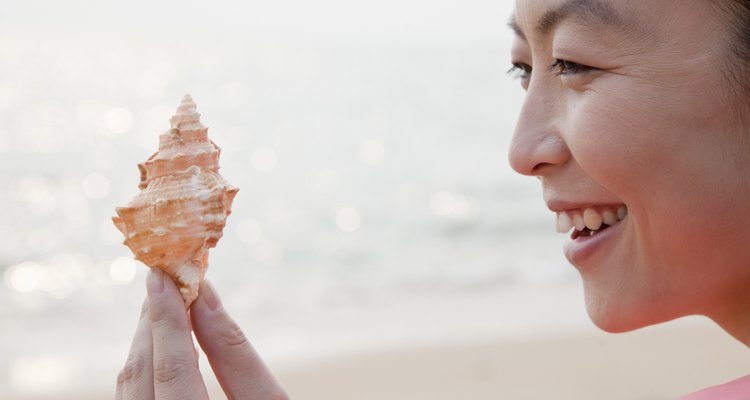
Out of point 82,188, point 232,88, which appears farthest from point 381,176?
point 232,88

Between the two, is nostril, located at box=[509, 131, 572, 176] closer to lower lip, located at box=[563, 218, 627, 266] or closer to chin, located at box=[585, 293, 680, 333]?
lower lip, located at box=[563, 218, 627, 266]

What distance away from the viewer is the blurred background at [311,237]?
24.5ft

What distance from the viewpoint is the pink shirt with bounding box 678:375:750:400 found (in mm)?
1779

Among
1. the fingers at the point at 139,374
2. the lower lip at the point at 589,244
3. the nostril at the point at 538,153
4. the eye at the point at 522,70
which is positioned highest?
the eye at the point at 522,70

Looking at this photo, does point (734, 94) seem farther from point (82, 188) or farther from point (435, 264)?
point (82, 188)

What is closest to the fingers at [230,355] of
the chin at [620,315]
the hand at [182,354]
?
the hand at [182,354]

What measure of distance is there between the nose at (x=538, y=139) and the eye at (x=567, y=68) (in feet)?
0.19

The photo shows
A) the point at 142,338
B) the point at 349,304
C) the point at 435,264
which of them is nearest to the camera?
the point at 142,338

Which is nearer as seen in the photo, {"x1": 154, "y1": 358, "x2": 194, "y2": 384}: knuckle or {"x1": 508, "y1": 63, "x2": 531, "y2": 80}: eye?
{"x1": 154, "y1": 358, "x2": 194, "y2": 384}: knuckle

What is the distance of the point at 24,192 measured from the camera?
14.7 m

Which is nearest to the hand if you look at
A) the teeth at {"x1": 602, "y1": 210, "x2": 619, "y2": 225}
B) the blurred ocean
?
the teeth at {"x1": 602, "y1": 210, "x2": 619, "y2": 225}

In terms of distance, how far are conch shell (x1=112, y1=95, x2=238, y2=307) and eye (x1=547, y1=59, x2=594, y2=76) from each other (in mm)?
828

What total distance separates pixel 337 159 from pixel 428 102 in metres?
10.7

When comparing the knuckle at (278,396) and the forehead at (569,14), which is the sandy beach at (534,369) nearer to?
the knuckle at (278,396)
